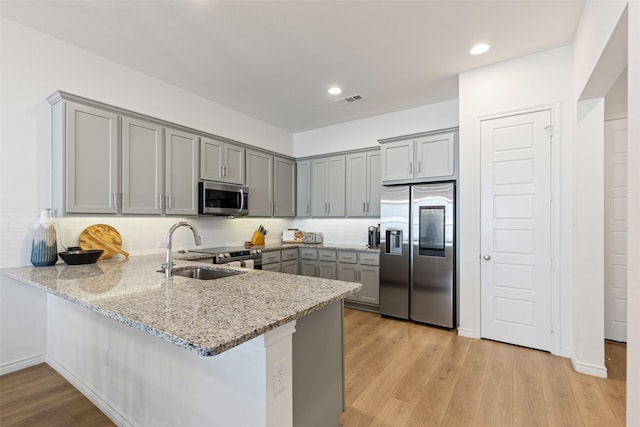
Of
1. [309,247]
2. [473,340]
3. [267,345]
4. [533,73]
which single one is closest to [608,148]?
[533,73]

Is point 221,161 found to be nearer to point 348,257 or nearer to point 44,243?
point 44,243

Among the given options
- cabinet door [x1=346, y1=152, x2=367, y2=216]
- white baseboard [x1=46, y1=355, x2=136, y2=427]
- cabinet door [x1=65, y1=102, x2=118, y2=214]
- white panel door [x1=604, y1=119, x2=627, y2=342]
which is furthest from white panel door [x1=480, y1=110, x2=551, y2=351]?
cabinet door [x1=65, y1=102, x2=118, y2=214]

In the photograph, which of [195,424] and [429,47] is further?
[429,47]

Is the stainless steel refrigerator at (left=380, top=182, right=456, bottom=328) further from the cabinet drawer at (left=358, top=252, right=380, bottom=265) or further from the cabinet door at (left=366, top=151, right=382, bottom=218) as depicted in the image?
the cabinet door at (left=366, top=151, right=382, bottom=218)

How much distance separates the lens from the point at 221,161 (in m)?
3.95

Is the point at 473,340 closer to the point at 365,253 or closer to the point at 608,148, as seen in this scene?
the point at 365,253

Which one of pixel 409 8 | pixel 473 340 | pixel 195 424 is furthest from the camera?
pixel 473 340

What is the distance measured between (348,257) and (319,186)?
1.41 meters

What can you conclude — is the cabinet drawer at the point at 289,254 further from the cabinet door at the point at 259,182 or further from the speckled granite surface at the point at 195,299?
the speckled granite surface at the point at 195,299

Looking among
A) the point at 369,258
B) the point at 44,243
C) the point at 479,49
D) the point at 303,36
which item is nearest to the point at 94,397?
the point at 44,243

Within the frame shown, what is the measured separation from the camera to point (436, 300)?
3529 mm

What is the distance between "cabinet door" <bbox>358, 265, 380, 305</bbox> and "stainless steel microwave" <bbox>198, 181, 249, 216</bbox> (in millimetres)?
1898

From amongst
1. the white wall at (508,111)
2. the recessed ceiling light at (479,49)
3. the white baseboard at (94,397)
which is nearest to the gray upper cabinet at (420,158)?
the white wall at (508,111)

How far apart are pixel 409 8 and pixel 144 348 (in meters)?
2.97
